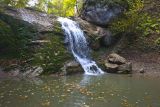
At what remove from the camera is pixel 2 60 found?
659 inches

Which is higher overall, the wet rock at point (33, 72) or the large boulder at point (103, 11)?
the large boulder at point (103, 11)

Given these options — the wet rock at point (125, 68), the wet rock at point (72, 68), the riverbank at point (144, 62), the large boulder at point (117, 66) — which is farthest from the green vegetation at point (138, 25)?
the wet rock at point (72, 68)

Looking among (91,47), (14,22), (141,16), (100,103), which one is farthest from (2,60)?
(141,16)

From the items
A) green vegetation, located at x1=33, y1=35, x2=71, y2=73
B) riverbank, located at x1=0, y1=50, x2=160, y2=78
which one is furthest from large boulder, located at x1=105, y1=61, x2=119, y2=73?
green vegetation, located at x1=33, y1=35, x2=71, y2=73

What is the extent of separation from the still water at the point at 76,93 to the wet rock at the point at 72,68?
235cm

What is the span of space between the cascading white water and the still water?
4.42 m

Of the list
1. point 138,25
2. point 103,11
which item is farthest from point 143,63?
point 103,11

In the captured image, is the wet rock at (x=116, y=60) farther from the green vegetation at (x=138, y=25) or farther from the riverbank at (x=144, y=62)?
the green vegetation at (x=138, y=25)

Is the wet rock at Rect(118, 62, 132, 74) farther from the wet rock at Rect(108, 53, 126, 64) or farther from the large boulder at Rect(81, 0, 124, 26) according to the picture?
the large boulder at Rect(81, 0, 124, 26)

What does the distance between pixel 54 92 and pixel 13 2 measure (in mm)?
19705

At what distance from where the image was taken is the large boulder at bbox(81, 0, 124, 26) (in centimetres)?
2391

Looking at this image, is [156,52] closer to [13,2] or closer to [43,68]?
[43,68]

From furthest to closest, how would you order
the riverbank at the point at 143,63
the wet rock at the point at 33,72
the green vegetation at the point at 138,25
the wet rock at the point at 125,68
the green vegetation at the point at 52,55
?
1. the green vegetation at the point at 138,25
2. the wet rock at the point at 125,68
3. the riverbank at the point at 143,63
4. the green vegetation at the point at 52,55
5. the wet rock at the point at 33,72

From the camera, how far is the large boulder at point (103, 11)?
23.9m
